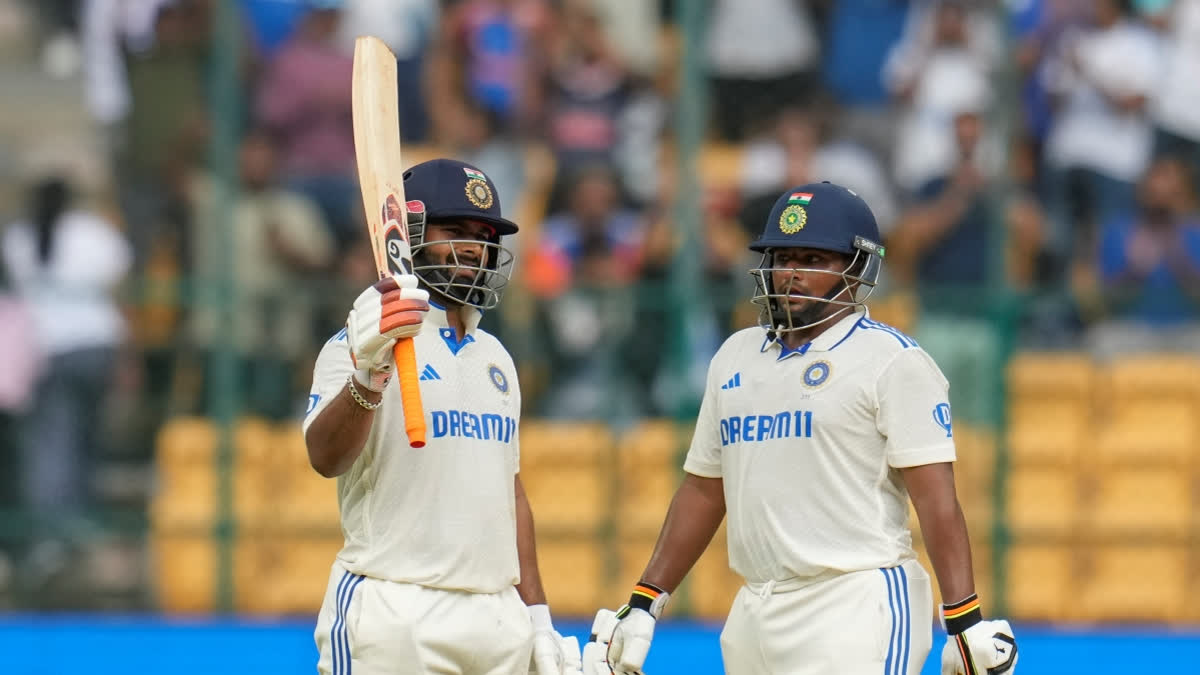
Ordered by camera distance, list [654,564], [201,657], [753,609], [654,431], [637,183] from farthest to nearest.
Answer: [637,183], [654,431], [201,657], [654,564], [753,609]

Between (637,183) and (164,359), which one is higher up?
(637,183)

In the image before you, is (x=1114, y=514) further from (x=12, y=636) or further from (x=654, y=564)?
(x=12, y=636)

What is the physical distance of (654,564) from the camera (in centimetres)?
545

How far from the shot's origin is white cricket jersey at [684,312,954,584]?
4.99 m

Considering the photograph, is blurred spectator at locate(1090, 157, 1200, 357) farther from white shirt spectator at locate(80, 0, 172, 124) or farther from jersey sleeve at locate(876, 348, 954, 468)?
white shirt spectator at locate(80, 0, 172, 124)

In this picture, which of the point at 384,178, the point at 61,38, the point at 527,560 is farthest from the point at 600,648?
the point at 61,38

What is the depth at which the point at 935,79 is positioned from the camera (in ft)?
32.9

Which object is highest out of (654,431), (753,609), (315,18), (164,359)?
(315,18)

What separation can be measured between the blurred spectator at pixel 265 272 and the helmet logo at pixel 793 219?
4.59m

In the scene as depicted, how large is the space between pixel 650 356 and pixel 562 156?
1.30 meters

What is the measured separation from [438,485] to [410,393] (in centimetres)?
40

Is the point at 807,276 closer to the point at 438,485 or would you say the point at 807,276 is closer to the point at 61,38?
the point at 438,485

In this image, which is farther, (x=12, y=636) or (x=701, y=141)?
(x=701, y=141)

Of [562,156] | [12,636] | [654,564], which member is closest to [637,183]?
[562,156]
